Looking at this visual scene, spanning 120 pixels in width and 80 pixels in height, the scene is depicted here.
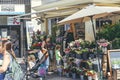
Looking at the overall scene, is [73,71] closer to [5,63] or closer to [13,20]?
[5,63]

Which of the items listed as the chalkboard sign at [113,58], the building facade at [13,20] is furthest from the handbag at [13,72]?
the building facade at [13,20]

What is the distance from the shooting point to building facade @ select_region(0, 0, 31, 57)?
2588 centimetres

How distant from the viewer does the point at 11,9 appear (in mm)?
26047

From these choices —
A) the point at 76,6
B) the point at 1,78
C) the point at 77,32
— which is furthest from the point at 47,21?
the point at 1,78

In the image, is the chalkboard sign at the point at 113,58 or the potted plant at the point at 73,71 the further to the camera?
the potted plant at the point at 73,71

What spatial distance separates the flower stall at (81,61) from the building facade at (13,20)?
44.2 feet

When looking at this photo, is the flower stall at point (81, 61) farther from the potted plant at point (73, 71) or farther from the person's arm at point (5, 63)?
the person's arm at point (5, 63)

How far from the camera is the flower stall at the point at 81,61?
11141 millimetres

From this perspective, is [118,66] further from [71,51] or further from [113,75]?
[71,51]

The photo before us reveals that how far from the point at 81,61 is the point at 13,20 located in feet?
47.4

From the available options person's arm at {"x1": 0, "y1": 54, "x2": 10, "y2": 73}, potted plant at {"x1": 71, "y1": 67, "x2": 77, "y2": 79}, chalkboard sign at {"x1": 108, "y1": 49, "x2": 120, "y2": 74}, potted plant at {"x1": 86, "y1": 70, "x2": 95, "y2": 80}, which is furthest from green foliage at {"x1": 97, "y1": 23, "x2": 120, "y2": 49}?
person's arm at {"x1": 0, "y1": 54, "x2": 10, "y2": 73}

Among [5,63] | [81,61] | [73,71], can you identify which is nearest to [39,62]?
[73,71]

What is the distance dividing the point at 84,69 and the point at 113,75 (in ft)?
5.40

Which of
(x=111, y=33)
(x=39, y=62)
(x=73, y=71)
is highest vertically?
(x=111, y=33)
